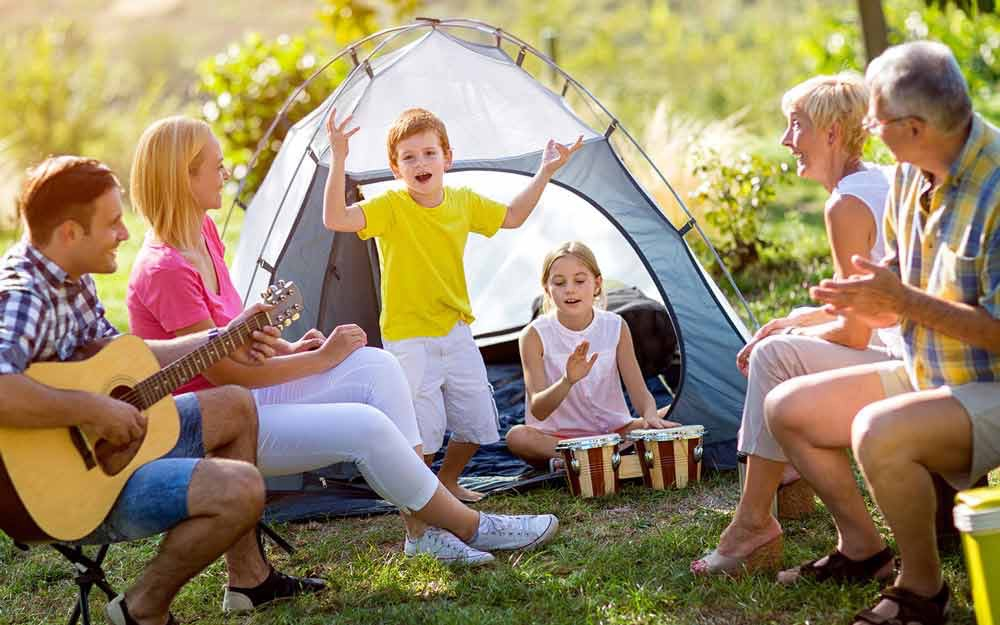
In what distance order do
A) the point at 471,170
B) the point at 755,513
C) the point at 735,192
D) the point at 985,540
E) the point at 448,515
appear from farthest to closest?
the point at 735,192, the point at 471,170, the point at 448,515, the point at 755,513, the point at 985,540

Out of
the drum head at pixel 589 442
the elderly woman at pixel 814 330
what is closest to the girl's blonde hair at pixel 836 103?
the elderly woman at pixel 814 330

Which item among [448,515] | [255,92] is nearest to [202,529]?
[448,515]

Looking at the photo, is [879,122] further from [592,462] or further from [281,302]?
[592,462]

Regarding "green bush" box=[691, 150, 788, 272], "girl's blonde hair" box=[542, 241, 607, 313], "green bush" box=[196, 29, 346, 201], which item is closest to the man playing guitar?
"girl's blonde hair" box=[542, 241, 607, 313]

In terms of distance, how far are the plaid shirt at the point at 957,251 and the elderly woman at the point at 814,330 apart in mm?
378

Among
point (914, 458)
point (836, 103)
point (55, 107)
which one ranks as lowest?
point (914, 458)

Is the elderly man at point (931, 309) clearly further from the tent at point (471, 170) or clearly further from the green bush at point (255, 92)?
the green bush at point (255, 92)

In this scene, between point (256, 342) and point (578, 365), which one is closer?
point (256, 342)

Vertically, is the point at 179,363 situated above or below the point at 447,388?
above

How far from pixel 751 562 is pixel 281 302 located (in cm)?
139

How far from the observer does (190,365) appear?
2.93 metres

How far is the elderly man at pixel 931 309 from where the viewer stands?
253 centimetres

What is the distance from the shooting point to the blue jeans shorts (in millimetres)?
2688

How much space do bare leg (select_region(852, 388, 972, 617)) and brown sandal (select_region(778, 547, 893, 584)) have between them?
315mm
